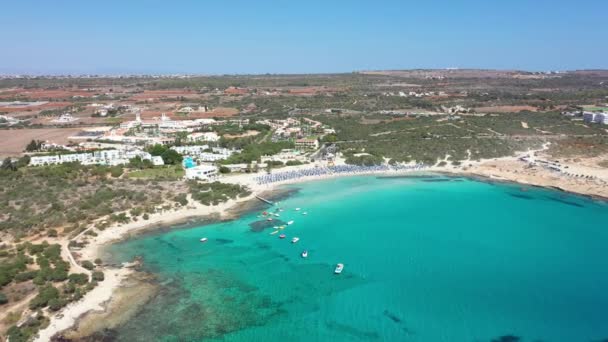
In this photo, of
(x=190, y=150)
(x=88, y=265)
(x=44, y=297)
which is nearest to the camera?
(x=44, y=297)

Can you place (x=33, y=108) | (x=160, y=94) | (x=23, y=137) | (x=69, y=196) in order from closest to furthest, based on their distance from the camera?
(x=69, y=196)
(x=23, y=137)
(x=33, y=108)
(x=160, y=94)

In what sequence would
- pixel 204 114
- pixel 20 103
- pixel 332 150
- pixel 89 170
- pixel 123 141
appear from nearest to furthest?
pixel 89 170, pixel 332 150, pixel 123 141, pixel 204 114, pixel 20 103

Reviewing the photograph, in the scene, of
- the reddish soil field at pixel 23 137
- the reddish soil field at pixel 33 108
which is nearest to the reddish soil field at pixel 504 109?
the reddish soil field at pixel 23 137

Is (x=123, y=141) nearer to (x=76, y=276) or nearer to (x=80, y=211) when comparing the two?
(x=80, y=211)

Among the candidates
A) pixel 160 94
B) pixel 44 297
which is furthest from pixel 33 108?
pixel 44 297

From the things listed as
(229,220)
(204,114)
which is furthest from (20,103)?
(229,220)

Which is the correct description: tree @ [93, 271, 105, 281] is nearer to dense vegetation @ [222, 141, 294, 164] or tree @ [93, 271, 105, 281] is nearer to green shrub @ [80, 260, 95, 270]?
green shrub @ [80, 260, 95, 270]

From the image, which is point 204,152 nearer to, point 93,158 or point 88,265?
point 93,158

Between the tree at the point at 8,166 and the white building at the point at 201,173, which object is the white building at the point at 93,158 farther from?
the white building at the point at 201,173
